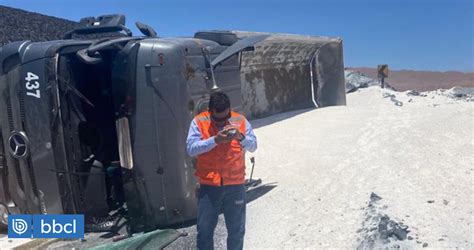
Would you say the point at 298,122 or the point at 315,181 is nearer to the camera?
the point at 315,181

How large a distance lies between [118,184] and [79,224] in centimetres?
52

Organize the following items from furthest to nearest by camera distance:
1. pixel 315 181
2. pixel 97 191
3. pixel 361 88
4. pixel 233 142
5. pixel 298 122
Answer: pixel 361 88, pixel 298 122, pixel 315 181, pixel 97 191, pixel 233 142

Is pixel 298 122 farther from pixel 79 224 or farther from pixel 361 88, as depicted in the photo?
pixel 361 88

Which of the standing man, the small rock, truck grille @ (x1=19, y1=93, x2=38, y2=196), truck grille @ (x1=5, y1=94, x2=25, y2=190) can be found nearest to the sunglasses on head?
the standing man

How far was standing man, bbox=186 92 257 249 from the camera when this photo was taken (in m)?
3.96

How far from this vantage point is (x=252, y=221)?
5.32 m

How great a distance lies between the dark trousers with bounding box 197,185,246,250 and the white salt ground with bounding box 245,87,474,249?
2.42 ft

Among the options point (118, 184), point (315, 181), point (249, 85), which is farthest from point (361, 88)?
point (118, 184)

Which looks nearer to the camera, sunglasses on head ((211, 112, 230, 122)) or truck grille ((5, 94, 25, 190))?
sunglasses on head ((211, 112, 230, 122))

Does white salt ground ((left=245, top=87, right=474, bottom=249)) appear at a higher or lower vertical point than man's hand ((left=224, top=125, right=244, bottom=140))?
lower

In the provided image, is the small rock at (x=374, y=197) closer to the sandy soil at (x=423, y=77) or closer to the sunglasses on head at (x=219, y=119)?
the sunglasses on head at (x=219, y=119)

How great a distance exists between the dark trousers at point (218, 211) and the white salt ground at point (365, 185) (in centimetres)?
74

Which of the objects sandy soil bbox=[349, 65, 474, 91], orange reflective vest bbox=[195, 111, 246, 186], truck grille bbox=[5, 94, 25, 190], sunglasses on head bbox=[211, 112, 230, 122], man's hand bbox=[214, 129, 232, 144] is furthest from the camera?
sandy soil bbox=[349, 65, 474, 91]

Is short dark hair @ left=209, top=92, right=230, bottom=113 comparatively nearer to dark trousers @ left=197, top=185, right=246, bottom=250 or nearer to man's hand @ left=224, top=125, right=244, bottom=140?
man's hand @ left=224, top=125, right=244, bottom=140
